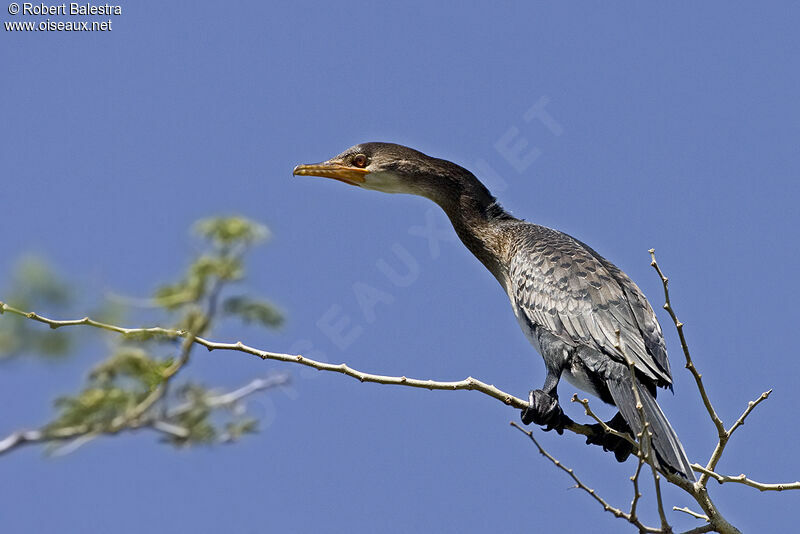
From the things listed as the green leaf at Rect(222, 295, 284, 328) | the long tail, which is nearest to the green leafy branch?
the green leaf at Rect(222, 295, 284, 328)

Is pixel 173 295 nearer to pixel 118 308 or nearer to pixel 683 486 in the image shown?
pixel 118 308

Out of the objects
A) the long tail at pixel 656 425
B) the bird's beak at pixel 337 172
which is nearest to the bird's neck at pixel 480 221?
the bird's beak at pixel 337 172

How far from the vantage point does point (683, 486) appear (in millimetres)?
4125

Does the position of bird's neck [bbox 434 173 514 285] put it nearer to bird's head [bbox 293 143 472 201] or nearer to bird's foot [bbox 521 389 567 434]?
bird's head [bbox 293 143 472 201]

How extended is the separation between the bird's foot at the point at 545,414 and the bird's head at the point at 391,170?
222cm

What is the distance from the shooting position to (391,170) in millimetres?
6824

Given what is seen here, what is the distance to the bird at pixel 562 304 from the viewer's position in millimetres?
4789

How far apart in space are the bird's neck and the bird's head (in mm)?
93

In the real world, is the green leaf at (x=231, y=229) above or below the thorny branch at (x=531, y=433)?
above

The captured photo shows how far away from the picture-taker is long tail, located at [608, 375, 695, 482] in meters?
4.16

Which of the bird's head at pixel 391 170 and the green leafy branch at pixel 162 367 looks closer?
the green leafy branch at pixel 162 367

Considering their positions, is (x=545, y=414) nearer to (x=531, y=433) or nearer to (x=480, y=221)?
(x=531, y=433)

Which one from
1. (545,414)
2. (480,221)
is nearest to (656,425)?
(545,414)

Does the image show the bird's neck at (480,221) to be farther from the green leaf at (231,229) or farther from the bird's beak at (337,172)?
the green leaf at (231,229)
